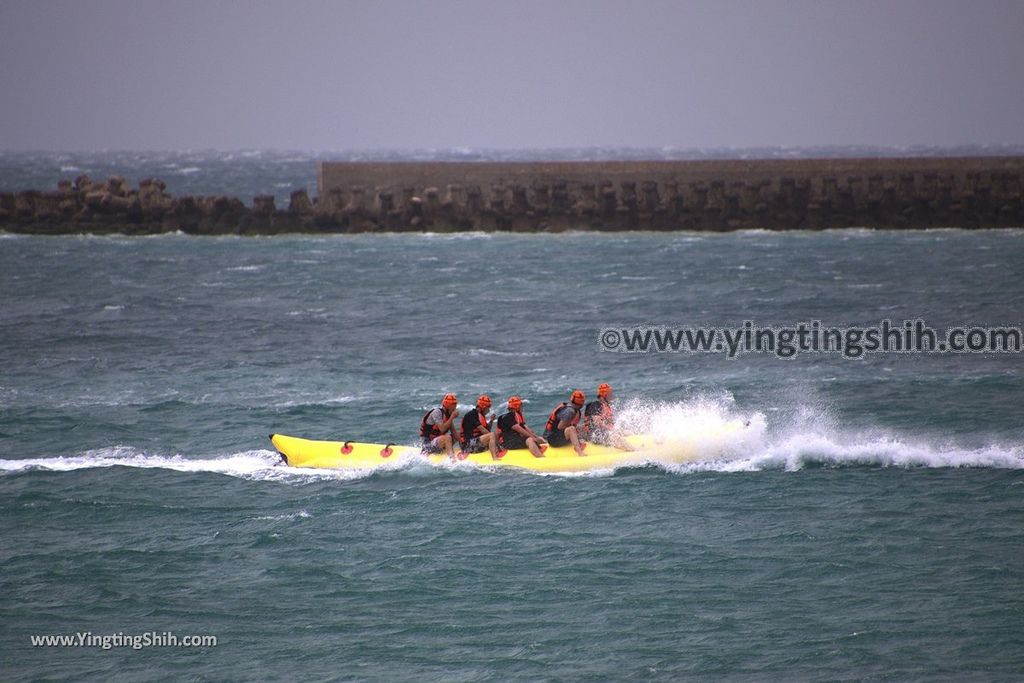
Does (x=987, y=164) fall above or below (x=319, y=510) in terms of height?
above

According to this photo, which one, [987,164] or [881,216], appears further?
[987,164]

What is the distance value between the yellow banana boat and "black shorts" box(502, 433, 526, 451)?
0.09m

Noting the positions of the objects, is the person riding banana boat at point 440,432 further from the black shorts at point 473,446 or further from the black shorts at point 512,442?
the black shorts at point 512,442

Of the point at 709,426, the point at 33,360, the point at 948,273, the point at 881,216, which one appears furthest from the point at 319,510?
the point at 881,216

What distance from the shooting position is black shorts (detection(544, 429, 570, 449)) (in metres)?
23.6

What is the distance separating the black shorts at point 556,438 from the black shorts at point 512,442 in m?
0.44

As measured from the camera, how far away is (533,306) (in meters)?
42.4

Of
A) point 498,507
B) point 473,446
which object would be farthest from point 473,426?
point 498,507

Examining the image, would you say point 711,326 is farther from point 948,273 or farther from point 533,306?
point 948,273

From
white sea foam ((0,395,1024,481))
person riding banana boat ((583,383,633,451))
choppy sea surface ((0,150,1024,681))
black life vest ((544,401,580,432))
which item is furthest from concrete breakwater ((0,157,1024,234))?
black life vest ((544,401,580,432))

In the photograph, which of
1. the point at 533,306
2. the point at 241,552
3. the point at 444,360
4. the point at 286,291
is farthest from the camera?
the point at 286,291

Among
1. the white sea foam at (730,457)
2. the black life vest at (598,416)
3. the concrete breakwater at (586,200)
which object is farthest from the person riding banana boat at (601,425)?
the concrete breakwater at (586,200)

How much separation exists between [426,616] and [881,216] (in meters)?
46.2

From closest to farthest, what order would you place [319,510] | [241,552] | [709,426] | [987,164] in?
[241,552] → [319,510] → [709,426] → [987,164]
